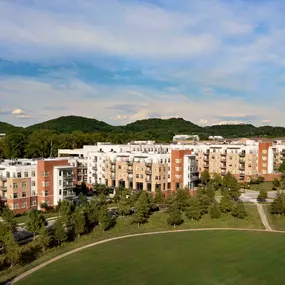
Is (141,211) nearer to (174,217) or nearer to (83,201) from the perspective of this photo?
(174,217)

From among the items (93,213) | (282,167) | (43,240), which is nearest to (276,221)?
(93,213)

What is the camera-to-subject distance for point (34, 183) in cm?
4278

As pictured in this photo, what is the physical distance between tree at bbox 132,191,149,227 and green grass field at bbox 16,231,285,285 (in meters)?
3.36

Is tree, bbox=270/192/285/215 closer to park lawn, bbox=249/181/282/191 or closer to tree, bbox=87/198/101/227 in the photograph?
park lawn, bbox=249/181/282/191

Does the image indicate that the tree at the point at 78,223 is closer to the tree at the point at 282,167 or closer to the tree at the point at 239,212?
the tree at the point at 239,212

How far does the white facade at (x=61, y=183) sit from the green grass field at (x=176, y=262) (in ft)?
43.5

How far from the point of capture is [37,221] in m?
30.7

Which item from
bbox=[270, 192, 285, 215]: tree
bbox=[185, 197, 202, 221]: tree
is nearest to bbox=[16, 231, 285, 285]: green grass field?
bbox=[185, 197, 202, 221]: tree

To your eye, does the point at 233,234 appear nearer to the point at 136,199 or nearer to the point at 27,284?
the point at 136,199

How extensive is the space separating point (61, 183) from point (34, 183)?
3170mm

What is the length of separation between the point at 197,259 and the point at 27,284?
12929 mm

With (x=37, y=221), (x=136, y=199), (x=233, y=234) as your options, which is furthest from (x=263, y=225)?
(x=37, y=221)

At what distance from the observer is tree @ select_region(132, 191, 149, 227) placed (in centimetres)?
3756

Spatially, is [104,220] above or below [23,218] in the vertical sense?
above
